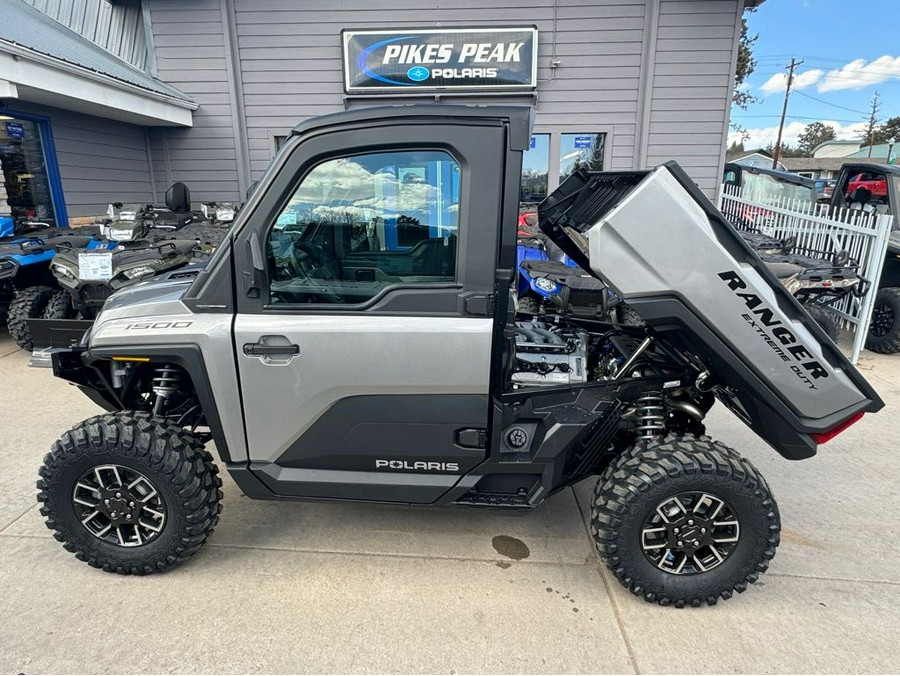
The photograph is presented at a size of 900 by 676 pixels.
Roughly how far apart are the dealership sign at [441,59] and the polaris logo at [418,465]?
302 inches

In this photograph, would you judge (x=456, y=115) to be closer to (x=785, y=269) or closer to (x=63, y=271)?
(x=785, y=269)

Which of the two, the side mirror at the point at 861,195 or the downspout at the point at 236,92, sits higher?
the downspout at the point at 236,92

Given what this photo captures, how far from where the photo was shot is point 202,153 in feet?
30.7

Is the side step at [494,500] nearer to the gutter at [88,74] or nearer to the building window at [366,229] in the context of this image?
the building window at [366,229]

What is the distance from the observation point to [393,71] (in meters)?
8.73

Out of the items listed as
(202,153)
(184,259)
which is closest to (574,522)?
(184,259)

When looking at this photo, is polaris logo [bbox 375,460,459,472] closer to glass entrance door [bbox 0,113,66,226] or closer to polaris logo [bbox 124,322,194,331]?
polaris logo [bbox 124,322,194,331]

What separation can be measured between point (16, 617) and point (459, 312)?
2280mm

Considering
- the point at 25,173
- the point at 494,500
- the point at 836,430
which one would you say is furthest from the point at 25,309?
the point at 836,430

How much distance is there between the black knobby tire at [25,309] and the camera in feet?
19.0

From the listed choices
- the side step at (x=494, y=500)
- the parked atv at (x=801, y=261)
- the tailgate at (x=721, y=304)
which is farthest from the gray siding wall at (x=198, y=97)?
the tailgate at (x=721, y=304)

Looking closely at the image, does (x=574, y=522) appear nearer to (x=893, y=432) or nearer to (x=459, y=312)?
(x=459, y=312)

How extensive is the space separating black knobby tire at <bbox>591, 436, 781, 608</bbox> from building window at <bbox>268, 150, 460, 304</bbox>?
1.16 meters

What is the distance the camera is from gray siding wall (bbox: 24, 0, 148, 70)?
8867 mm
